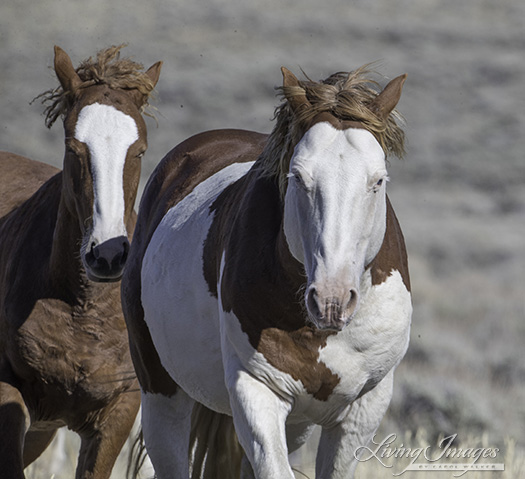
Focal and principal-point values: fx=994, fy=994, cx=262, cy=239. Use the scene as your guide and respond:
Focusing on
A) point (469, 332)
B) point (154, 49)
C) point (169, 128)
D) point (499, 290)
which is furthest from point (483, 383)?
point (154, 49)

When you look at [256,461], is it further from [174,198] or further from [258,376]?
[174,198]

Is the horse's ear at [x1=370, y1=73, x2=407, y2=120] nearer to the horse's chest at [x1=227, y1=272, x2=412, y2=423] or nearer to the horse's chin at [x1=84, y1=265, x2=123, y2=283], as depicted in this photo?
the horse's chest at [x1=227, y1=272, x2=412, y2=423]

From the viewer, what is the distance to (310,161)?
3.30 meters

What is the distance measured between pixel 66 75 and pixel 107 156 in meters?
0.61

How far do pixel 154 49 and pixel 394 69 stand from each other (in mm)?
7477

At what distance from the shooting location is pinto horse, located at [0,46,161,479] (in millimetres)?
4688

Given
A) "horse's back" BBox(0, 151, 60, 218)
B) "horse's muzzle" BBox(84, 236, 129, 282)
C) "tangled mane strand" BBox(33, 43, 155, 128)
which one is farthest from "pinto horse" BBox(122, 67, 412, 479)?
"horse's back" BBox(0, 151, 60, 218)

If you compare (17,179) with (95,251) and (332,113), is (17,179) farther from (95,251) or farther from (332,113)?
(332,113)

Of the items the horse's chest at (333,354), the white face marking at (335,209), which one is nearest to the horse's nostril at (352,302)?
the white face marking at (335,209)

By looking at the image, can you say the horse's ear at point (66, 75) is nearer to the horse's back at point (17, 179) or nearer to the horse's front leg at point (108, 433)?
the horse's back at point (17, 179)

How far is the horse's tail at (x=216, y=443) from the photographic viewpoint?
4922 mm

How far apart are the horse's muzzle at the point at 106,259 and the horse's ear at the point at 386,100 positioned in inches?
62.2

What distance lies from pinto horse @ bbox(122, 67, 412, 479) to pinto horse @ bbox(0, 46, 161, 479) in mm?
354

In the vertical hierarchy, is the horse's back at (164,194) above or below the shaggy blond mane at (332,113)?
below
